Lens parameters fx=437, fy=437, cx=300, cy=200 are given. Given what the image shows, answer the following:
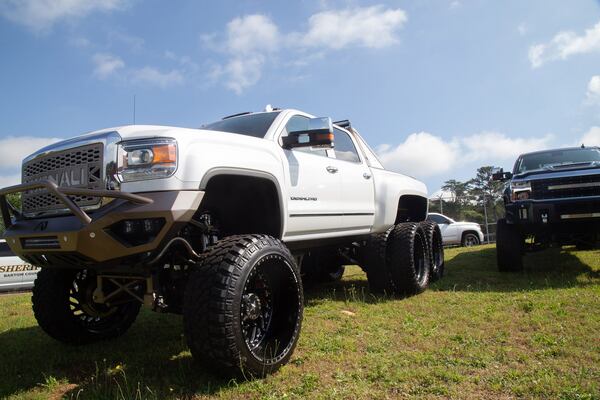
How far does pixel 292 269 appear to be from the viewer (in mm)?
3119

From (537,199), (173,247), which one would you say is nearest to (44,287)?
(173,247)

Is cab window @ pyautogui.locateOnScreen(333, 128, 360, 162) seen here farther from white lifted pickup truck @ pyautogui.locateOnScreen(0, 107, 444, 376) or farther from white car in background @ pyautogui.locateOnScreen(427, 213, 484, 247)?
white car in background @ pyautogui.locateOnScreen(427, 213, 484, 247)

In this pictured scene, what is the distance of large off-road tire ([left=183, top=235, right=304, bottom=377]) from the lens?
2502 mm

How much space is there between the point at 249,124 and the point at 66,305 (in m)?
2.22

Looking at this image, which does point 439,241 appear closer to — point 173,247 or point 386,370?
point 386,370

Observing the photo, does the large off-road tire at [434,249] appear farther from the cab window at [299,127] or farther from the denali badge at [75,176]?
the denali badge at [75,176]

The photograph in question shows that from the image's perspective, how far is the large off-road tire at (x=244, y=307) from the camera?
2502mm

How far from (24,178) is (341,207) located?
2702 mm

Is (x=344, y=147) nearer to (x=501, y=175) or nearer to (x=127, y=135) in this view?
(x=127, y=135)

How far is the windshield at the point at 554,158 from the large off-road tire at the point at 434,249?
2048 mm

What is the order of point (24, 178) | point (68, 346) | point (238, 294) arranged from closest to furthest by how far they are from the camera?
point (238, 294), point (24, 178), point (68, 346)

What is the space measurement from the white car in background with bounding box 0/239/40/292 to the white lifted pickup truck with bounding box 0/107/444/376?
800 cm

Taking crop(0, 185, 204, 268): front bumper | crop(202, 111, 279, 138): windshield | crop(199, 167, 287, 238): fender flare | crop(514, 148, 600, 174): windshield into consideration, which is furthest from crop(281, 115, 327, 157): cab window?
crop(514, 148, 600, 174): windshield

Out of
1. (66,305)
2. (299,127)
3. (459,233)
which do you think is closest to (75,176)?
(66,305)
